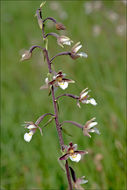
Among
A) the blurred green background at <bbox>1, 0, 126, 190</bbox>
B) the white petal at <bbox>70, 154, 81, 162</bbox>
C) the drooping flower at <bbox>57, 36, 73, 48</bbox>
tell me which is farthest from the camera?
the blurred green background at <bbox>1, 0, 126, 190</bbox>

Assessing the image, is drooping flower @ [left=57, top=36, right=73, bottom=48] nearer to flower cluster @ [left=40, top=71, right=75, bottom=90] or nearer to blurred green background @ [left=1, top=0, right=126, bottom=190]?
flower cluster @ [left=40, top=71, right=75, bottom=90]

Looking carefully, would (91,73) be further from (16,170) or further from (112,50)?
(16,170)

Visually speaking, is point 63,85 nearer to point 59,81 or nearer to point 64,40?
point 59,81

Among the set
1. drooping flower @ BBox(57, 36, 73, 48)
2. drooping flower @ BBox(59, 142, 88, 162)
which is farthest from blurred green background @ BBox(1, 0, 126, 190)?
drooping flower @ BBox(57, 36, 73, 48)

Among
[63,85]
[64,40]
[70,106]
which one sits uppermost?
[70,106]

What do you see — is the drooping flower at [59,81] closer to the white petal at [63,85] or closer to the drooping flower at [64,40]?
the white petal at [63,85]

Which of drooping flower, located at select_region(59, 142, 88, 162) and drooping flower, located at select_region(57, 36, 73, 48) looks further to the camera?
drooping flower, located at select_region(57, 36, 73, 48)

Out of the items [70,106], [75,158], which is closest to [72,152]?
[75,158]

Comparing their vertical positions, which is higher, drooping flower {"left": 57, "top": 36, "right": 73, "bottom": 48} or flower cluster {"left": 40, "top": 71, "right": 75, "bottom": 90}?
drooping flower {"left": 57, "top": 36, "right": 73, "bottom": 48}

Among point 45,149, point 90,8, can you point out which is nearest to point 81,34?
point 90,8

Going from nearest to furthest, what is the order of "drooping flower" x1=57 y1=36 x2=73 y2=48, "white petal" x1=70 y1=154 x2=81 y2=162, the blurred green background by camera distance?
"white petal" x1=70 y1=154 x2=81 y2=162 < "drooping flower" x1=57 y1=36 x2=73 y2=48 < the blurred green background
